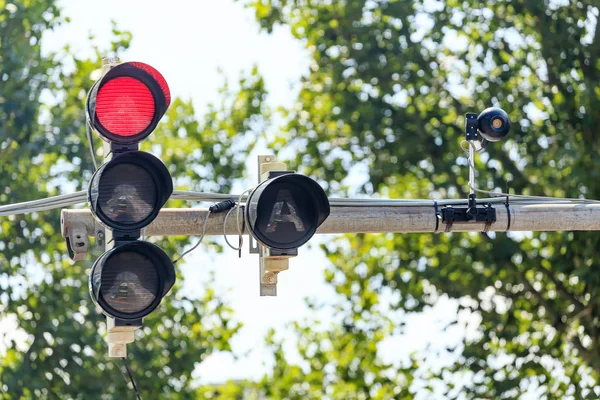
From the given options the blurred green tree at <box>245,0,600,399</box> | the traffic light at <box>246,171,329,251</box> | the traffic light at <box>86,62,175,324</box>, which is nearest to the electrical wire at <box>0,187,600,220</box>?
the traffic light at <box>246,171,329,251</box>

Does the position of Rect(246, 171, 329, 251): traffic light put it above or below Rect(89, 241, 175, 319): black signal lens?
above

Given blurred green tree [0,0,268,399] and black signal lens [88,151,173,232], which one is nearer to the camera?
black signal lens [88,151,173,232]

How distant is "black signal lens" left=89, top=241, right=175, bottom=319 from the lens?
647 centimetres

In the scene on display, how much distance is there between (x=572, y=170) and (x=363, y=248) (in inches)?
207

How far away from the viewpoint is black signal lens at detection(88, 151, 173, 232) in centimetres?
638

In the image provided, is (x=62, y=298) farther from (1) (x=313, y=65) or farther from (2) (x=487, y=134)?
(2) (x=487, y=134)

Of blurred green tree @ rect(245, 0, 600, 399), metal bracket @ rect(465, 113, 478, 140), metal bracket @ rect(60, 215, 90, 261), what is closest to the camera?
metal bracket @ rect(60, 215, 90, 261)

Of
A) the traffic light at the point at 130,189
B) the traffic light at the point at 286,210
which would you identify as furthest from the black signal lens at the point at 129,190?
the traffic light at the point at 286,210

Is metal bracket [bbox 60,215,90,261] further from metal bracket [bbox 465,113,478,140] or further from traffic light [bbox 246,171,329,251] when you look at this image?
metal bracket [bbox 465,113,478,140]

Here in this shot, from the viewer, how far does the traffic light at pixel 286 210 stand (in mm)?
6688

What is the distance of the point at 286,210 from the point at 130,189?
817 mm

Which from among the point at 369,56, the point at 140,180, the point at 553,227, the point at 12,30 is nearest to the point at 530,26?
the point at 369,56

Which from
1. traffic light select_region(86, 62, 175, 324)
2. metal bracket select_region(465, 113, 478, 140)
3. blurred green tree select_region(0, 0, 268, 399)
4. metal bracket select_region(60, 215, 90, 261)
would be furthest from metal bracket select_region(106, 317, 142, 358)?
blurred green tree select_region(0, 0, 268, 399)

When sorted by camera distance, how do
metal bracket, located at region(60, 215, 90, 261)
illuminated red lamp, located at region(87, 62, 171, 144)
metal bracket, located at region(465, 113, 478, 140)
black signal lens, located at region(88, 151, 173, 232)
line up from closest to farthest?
black signal lens, located at region(88, 151, 173, 232) → illuminated red lamp, located at region(87, 62, 171, 144) → metal bracket, located at region(60, 215, 90, 261) → metal bracket, located at region(465, 113, 478, 140)
